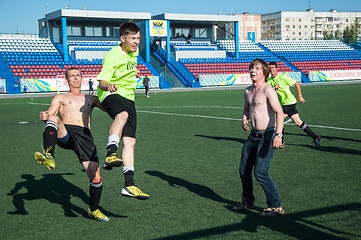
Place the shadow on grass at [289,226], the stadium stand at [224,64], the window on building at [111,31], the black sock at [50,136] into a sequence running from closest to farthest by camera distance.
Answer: the shadow on grass at [289,226] < the black sock at [50,136] < the stadium stand at [224,64] < the window on building at [111,31]

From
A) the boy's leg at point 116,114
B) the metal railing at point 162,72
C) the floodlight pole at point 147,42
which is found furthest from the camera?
the floodlight pole at point 147,42

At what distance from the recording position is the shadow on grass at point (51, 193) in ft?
16.3

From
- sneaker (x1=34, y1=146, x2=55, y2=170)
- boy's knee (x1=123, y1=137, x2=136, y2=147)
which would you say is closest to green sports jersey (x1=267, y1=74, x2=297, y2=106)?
boy's knee (x1=123, y1=137, x2=136, y2=147)

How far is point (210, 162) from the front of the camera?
7.52 metres

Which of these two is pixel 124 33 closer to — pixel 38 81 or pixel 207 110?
pixel 207 110

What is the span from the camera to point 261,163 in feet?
15.2

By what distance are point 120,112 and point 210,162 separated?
3.27 meters

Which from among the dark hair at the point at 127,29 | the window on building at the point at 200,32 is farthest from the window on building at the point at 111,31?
the dark hair at the point at 127,29

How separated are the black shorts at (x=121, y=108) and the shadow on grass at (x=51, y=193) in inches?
41.0

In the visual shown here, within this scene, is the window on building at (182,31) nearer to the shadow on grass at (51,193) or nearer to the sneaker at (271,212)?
the shadow on grass at (51,193)

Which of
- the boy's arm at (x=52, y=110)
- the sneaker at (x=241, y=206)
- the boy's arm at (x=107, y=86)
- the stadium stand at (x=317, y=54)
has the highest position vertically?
the stadium stand at (x=317, y=54)

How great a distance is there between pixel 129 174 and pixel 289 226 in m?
1.84

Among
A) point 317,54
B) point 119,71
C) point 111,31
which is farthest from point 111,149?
point 317,54

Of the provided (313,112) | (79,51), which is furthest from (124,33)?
(79,51)
